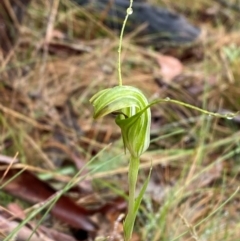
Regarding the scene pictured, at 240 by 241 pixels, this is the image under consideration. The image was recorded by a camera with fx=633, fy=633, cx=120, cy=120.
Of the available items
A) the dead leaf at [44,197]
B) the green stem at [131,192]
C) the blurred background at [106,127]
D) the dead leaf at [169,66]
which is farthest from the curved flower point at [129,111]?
the dead leaf at [169,66]

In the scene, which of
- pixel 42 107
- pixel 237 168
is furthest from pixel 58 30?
pixel 237 168

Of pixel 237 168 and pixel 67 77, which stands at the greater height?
pixel 67 77

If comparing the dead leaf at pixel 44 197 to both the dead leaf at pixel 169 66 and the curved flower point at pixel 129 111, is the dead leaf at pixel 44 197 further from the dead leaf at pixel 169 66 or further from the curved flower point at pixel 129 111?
the dead leaf at pixel 169 66

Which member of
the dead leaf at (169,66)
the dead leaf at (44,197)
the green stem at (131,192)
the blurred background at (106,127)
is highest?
the dead leaf at (169,66)

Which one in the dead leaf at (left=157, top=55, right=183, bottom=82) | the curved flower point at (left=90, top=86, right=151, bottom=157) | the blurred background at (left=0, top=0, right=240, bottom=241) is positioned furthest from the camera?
the dead leaf at (left=157, top=55, right=183, bottom=82)

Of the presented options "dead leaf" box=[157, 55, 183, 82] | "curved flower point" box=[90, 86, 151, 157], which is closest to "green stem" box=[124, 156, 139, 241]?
"curved flower point" box=[90, 86, 151, 157]

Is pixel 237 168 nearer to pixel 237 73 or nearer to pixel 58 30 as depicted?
pixel 237 73

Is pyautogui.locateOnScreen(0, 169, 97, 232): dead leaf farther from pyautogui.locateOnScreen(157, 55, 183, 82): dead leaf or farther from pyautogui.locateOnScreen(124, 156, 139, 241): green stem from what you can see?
pyautogui.locateOnScreen(157, 55, 183, 82): dead leaf
